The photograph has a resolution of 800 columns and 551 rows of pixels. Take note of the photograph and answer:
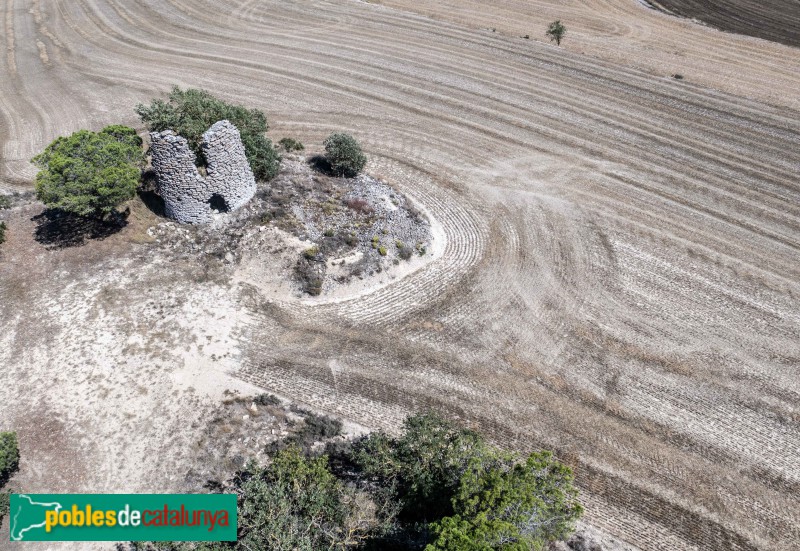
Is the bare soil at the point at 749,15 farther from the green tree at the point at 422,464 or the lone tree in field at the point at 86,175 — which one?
the lone tree in field at the point at 86,175

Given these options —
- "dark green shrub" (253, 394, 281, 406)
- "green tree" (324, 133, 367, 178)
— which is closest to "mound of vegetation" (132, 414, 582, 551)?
"dark green shrub" (253, 394, 281, 406)

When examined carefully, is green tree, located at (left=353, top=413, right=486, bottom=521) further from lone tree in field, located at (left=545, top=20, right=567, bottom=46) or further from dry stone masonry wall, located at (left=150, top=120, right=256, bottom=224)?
lone tree in field, located at (left=545, top=20, right=567, bottom=46)

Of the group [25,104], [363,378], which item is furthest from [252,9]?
[363,378]

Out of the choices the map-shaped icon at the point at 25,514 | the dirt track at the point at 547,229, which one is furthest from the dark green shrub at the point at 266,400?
the map-shaped icon at the point at 25,514

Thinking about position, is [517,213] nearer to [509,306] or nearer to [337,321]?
[509,306]

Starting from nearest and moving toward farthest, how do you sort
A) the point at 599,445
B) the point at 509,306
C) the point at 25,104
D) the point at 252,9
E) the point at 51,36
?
the point at 599,445 < the point at 509,306 < the point at 25,104 < the point at 51,36 < the point at 252,9

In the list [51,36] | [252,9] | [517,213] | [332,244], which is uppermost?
[252,9]
